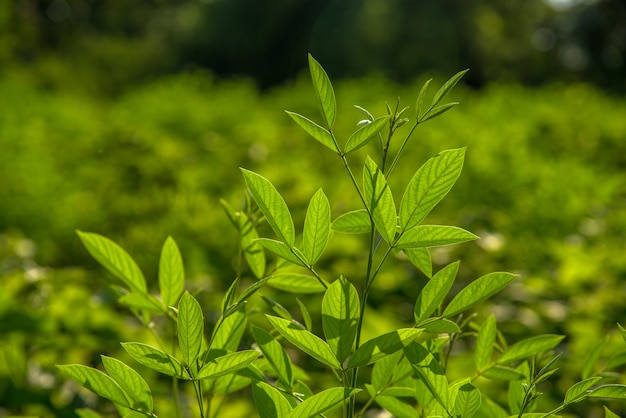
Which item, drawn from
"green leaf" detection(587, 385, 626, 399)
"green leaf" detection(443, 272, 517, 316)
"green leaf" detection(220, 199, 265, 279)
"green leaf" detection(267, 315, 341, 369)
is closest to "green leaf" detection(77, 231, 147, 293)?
"green leaf" detection(220, 199, 265, 279)

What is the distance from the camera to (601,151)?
5.33 meters

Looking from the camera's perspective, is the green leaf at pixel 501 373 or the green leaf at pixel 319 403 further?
the green leaf at pixel 501 373

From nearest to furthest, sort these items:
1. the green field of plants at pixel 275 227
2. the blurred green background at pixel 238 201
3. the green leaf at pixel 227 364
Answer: the green leaf at pixel 227 364 < the green field of plants at pixel 275 227 < the blurred green background at pixel 238 201

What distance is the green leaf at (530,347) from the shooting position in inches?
43.6

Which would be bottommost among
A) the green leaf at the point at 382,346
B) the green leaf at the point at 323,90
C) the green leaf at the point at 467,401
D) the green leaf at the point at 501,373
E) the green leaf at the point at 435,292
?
the green leaf at the point at 501,373

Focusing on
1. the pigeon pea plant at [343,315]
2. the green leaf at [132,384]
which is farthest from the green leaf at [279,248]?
the green leaf at [132,384]

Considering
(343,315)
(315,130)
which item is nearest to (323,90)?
(315,130)

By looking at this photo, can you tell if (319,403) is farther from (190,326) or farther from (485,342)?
(485,342)

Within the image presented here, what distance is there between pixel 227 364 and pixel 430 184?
0.31 meters

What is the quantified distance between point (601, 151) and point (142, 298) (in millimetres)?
4772

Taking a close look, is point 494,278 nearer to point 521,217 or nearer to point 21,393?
point 21,393

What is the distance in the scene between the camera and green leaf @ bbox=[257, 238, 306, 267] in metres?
0.92

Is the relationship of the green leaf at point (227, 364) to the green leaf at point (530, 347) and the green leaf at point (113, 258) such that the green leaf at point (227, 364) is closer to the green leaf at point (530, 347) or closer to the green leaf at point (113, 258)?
the green leaf at point (113, 258)

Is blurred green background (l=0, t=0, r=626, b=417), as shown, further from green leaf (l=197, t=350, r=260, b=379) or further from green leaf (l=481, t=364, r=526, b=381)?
green leaf (l=197, t=350, r=260, b=379)
